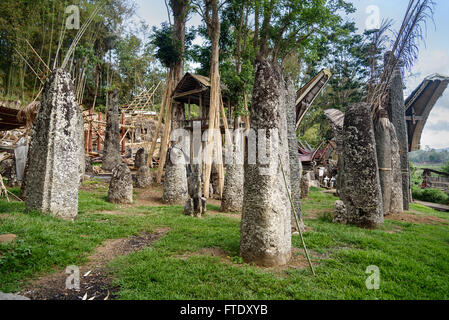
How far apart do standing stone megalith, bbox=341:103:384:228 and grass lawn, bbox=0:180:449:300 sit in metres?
0.59

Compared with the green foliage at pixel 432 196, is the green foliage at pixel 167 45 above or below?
above

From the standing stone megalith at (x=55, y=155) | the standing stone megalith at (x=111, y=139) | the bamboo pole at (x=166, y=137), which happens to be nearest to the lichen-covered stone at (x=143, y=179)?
the bamboo pole at (x=166, y=137)

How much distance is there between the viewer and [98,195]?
929cm

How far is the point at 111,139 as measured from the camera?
14.4 metres

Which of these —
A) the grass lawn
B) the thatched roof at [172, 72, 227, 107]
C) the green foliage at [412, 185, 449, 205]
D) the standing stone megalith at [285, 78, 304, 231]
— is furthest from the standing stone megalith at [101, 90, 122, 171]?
the green foliage at [412, 185, 449, 205]

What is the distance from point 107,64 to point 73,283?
2604 cm

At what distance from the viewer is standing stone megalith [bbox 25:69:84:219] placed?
18.0ft

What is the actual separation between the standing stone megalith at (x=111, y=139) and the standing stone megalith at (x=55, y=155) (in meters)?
A: 8.90

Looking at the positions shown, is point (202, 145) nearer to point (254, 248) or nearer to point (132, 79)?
point (254, 248)

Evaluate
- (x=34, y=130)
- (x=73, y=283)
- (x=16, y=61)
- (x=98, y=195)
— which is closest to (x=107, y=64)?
(x=16, y=61)

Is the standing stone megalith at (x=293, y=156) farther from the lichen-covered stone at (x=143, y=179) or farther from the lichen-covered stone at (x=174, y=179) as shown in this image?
the lichen-covered stone at (x=143, y=179)

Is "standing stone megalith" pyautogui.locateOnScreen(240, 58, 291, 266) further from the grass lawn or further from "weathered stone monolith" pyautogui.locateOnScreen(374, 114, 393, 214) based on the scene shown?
"weathered stone monolith" pyautogui.locateOnScreen(374, 114, 393, 214)

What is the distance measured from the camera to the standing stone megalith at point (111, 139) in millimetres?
14414

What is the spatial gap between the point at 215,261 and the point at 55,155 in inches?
167
